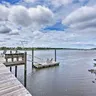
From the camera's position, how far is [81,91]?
54.4 ft

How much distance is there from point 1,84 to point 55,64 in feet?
104

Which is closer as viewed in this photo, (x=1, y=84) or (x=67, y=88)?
(x=1, y=84)

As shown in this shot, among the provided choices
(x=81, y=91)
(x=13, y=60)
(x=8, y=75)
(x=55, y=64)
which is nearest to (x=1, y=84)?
(x=8, y=75)

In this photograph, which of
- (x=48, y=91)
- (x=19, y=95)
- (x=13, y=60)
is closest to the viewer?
(x=19, y=95)

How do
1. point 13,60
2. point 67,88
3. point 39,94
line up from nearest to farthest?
point 13,60 → point 39,94 → point 67,88

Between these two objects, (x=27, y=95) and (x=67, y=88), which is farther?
(x=67, y=88)

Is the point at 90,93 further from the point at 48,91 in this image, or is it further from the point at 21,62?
the point at 21,62

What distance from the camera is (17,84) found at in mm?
6500

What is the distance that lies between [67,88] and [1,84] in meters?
12.3

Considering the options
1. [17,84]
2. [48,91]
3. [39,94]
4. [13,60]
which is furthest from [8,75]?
[48,91]

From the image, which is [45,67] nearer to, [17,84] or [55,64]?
[55,64]

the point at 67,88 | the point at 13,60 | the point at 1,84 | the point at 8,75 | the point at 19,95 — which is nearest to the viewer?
the point at 19,95

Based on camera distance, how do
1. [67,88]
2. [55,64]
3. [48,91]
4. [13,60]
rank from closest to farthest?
1. [13,60]
2. [48,91]
3. [67,88]
4. [55,64]

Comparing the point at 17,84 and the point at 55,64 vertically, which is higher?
the point at 17,84
